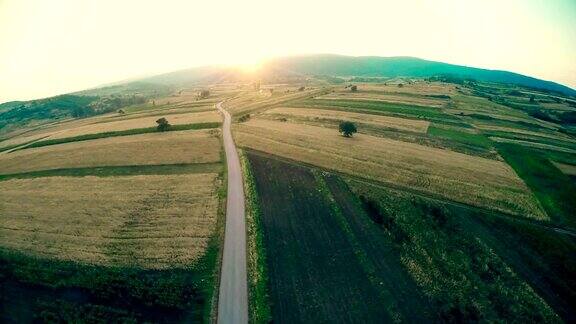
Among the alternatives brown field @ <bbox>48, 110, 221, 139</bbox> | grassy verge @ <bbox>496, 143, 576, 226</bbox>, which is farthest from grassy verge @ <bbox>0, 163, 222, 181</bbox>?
grassy verge @ <bbox>496, 143, 576, 226</bbox>

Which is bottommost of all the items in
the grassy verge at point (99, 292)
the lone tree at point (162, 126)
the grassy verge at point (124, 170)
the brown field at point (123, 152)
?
the grassy verge at point (99, 292)

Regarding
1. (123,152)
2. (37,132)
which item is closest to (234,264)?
(123,152)

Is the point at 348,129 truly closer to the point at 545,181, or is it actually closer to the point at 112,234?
the point at 545,181

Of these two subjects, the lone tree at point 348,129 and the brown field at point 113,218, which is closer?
the brown field at point 113,218

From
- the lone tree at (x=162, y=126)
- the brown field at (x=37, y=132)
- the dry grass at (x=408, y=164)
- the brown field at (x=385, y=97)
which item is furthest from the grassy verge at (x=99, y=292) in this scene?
the brown field at (x=385, y=97)

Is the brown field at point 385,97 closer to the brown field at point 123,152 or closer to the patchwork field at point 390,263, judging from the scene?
the brown field at point 123,152

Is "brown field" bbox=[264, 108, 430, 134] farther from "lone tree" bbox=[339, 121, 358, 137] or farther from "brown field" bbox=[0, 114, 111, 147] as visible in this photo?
"brown field" bbox=[0, 114, 111, 147]
